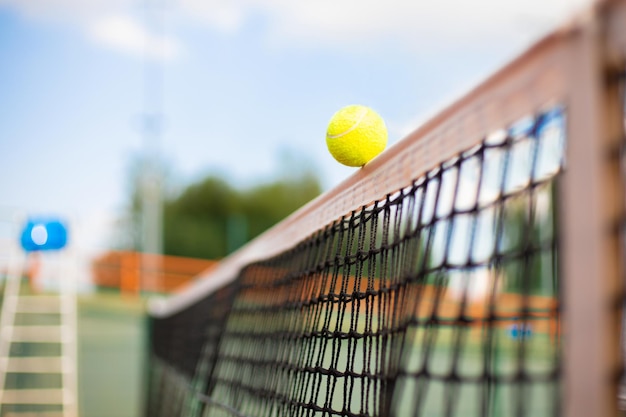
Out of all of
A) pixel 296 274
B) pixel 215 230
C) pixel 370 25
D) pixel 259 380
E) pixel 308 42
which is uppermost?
pixel 370 25

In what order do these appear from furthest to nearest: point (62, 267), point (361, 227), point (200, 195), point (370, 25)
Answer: point (370, 25) < point (200, 195) < point (62, 267) < point (361, 227)

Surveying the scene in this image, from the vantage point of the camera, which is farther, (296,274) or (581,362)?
(296,274)

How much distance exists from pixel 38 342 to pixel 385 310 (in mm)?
6943

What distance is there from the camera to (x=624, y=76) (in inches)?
35.3

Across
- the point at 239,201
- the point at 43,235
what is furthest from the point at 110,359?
the point at 239,201

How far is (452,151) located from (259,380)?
1.53 metres

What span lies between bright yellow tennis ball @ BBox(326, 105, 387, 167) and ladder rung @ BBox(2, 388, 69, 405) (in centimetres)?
600

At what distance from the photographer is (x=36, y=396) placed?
7.42 metres

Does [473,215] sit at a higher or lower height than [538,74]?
lower

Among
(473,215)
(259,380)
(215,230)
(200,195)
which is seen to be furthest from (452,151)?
(200,195)

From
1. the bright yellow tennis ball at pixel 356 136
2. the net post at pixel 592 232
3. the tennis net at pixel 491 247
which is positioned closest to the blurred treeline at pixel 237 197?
the tennis net at pixel 491 247

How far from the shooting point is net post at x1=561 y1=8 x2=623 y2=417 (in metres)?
0.84

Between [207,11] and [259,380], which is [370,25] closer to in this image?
[207,11]

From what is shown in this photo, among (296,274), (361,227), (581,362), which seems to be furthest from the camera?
(296,274)
